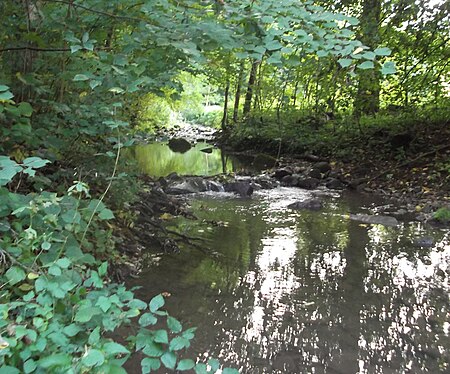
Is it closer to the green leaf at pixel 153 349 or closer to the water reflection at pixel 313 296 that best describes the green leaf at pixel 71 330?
the green leaf at pixel 153 349

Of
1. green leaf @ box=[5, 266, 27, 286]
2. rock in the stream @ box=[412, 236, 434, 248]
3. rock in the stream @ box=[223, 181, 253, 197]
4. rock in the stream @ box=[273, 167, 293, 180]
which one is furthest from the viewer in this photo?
rock in the stream @ box=[273, 167, 293, 180]

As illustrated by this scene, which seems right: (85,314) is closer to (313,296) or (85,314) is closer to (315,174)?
(313,296)

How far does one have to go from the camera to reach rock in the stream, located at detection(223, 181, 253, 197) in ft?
31.9

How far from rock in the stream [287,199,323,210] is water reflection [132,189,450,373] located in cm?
143

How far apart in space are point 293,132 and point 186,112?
1071 inches

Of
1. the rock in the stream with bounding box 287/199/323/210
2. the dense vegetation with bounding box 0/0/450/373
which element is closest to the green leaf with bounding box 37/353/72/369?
the dense vegetation with bounding box 0/0/450/373

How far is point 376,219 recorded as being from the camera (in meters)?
7.45

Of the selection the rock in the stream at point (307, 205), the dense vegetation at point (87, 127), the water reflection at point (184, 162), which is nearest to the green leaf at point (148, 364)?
the dense vegetation at point (87, 127)

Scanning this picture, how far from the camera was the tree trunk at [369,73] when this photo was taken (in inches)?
330

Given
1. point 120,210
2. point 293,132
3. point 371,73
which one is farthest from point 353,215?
point 293,132

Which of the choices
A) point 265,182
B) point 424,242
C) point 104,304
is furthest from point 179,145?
point 104,304

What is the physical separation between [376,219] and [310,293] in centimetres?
352

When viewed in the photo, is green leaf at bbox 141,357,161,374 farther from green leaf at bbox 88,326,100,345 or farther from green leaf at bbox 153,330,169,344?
green leaf at bbox 88,326,100,345

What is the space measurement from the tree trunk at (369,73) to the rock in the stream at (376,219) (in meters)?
2.86
